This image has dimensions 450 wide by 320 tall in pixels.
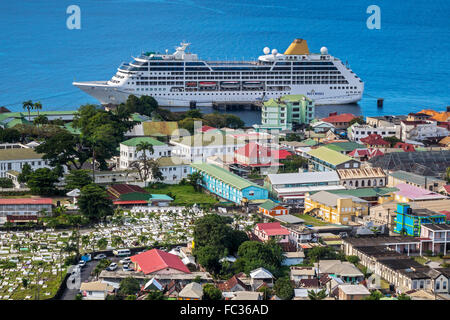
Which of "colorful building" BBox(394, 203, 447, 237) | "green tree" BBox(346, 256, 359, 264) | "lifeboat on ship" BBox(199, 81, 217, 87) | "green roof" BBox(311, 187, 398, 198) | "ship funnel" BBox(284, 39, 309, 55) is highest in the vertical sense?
"ship funnel" BBox(284, 39, 309, 55)

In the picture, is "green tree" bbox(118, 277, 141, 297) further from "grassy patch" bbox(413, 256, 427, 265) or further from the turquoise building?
the turquoise building

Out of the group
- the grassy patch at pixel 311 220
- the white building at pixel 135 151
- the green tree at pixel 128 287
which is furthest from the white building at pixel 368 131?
the green tree at pixel 128 287

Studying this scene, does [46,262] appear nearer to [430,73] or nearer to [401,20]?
[430,73]

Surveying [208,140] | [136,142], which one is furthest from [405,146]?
[136,142]

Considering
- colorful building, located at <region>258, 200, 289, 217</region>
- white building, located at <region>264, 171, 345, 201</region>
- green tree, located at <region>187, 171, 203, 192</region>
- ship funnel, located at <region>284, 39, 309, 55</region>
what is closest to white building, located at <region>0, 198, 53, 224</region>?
green tree, located at <region>187, 171, 203, 192</region>

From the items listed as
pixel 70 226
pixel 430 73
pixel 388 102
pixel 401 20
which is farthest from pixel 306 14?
pixel 70 226
